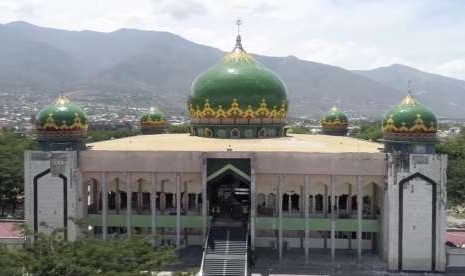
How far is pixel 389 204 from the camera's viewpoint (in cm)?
2988

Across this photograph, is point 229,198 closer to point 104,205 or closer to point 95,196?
point 95,196

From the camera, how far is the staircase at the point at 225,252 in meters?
28.5

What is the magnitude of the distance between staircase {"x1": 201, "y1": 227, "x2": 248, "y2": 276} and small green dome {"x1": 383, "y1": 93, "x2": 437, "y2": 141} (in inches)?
342

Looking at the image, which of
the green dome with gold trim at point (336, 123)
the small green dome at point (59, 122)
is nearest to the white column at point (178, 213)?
the small green dome at point (59, 122)

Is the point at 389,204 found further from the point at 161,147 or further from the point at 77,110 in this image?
the point at 77,110

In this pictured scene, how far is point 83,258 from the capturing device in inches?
→ 770

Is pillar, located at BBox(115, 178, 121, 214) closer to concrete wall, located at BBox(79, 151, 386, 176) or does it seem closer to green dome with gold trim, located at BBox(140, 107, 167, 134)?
concrete wall, located at BBox(79, 151, 386, 176)

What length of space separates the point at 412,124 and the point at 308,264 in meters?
8.20

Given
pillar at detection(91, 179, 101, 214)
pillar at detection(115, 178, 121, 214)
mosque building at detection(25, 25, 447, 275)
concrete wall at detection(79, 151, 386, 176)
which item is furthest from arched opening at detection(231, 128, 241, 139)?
pillar at detection(91, 179, 101, 214)

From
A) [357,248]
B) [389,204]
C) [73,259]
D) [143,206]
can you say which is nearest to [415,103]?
[389,204]

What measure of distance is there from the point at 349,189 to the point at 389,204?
357 centimetres

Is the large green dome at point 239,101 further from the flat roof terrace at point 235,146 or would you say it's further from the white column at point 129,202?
the white column at point 129,202

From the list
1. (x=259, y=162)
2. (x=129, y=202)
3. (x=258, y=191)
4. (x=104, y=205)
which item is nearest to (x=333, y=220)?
(x=258, y=191)

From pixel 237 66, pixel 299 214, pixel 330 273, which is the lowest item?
pixel 330 273
